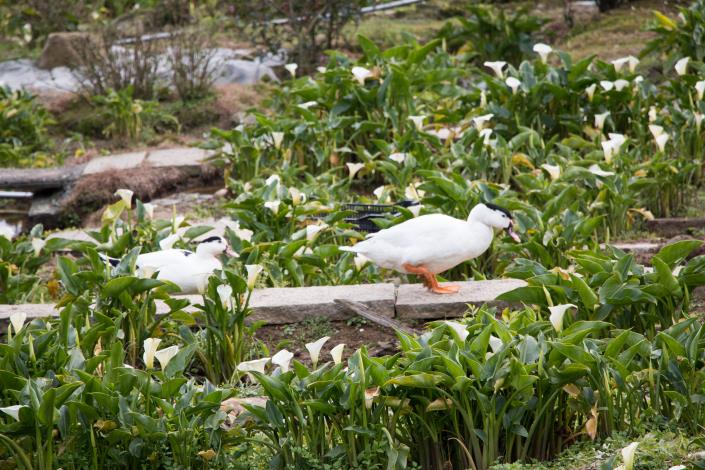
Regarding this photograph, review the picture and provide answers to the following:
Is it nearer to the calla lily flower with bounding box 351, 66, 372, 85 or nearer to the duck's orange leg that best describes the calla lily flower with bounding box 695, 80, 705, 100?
the calla lily flower with bounding box 351, 66, 372, 85

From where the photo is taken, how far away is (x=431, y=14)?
1599 centimetres

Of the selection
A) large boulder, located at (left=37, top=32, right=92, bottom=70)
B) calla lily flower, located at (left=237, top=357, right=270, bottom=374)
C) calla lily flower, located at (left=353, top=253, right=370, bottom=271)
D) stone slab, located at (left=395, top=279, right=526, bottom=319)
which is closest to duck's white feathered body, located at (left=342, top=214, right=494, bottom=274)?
stone slab, located at (left=395, top=279, right=526, bottom=319)

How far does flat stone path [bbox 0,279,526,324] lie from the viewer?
5.99 meters

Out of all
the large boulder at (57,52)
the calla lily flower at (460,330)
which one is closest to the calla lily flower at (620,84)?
the calla lily flower at (460,330)

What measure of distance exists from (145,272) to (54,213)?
4553mm

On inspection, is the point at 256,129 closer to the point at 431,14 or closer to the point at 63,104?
the point at 63,104

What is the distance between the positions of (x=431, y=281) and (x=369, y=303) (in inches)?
14.0

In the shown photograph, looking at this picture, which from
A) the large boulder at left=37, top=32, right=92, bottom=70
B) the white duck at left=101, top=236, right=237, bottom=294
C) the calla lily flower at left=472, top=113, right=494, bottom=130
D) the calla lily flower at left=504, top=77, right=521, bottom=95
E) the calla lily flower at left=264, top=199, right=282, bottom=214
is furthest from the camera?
the large boulder at left=37, top=32, right=92, bottom=70

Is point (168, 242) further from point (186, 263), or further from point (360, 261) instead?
point (360, 261)

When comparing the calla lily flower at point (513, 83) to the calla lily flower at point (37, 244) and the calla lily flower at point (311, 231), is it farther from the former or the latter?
the calla lily flower at point (37, 244)

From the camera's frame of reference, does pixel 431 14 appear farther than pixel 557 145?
Yes

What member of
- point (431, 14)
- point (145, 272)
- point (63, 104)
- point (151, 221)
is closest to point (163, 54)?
point (63, 104)

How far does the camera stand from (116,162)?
1039 centimetres

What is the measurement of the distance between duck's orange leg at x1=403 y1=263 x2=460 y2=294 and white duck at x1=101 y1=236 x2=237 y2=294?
3.49ft
